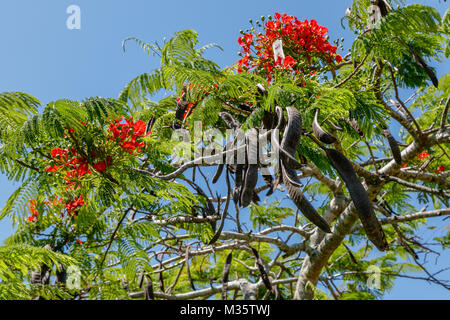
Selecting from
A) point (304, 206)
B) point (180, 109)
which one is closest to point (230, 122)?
point (180, 109)

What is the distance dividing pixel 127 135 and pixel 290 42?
119 cm

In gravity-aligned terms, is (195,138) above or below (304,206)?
above

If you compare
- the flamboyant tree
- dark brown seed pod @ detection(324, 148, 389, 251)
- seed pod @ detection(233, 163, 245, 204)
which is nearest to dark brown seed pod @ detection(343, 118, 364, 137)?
the flamboyant tree

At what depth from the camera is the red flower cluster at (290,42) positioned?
2.52 m

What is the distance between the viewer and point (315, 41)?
258 cm

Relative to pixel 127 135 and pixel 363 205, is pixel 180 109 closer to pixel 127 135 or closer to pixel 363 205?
pixel 127 135

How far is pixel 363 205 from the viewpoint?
121 cm

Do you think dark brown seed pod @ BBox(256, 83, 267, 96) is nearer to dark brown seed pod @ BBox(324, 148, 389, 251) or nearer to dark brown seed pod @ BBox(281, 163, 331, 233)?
dark brown seed pod @ BBox(324, 148, 389, 251)

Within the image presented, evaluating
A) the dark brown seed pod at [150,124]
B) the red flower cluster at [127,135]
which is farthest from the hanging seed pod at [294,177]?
the dark brown seed pod at [150,124]

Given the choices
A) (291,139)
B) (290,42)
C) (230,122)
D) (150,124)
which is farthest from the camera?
(150,124)

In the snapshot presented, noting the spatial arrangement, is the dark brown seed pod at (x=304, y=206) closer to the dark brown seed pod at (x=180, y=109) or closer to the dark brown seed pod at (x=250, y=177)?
the dark brown seed pod at (x=250, y=177)

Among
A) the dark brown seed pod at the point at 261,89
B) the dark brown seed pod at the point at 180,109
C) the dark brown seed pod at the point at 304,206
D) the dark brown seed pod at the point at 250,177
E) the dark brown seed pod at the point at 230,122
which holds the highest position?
the dark brown seed pod at the point at 180,109

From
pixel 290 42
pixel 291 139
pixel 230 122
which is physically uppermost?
pixel 290 42

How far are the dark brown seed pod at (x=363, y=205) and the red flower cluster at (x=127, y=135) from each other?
1.19 meters
